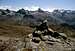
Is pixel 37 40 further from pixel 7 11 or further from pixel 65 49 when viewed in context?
pixel 7 11

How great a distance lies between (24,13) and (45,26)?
2200 centimetres

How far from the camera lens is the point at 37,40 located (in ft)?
26.2

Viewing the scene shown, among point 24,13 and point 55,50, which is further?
point 24,13

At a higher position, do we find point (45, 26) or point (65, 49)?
point (45, 26)

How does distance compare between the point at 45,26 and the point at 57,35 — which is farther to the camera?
the point at 45,26

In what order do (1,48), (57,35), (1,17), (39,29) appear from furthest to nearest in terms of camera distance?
(1,17)
(39,29)
(57,35)
(1,48)

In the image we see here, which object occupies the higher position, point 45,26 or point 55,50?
point 45,26

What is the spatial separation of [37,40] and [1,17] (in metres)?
21.6

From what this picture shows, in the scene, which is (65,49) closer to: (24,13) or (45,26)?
(45,26)

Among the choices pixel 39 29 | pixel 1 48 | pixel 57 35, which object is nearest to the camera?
pixel 1 48

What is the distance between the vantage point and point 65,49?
7137mm

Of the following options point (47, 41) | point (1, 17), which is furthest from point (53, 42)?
point (1, 17)

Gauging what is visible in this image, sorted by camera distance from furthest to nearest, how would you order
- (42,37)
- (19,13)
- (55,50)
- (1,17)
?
(19,13) → (1,17) → (42,37) → (55,50)

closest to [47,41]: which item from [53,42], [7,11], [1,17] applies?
[53,42]
